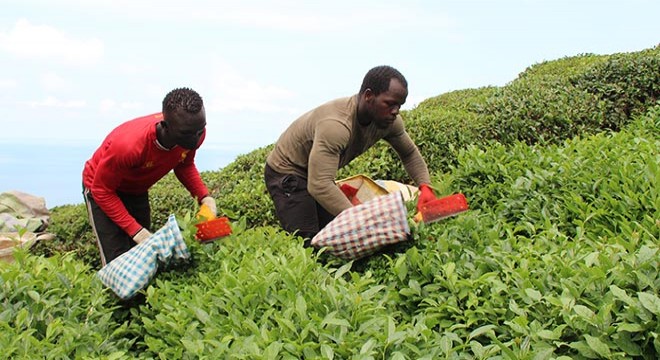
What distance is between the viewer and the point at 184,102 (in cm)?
365

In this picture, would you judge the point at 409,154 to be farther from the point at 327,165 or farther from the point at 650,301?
the point at 650,301

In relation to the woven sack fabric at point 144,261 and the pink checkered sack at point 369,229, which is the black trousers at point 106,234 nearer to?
the woven sack fabric at point 144,261

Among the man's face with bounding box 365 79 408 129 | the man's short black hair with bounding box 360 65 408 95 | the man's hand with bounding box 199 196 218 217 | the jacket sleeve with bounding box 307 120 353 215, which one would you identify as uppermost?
the man's short black hair with bounding box 360 65 408 95

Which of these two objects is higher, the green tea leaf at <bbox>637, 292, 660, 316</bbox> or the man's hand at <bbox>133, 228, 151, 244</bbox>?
the man's hand at <bbox>133, 228, 151, 244</bbox>

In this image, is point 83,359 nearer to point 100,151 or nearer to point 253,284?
point 253,284

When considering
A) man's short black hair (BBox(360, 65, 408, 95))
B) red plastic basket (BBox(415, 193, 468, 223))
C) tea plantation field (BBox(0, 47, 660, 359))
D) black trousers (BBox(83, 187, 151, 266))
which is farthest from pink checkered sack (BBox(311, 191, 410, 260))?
black trousers (BBox(83, 187, 151, 266))

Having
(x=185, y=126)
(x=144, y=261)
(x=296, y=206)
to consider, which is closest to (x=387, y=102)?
(x=296, y=206)

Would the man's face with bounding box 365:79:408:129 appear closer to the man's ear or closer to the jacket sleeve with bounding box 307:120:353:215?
the man's ear

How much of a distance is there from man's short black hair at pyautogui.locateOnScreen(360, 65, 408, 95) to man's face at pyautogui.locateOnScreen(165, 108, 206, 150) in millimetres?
905

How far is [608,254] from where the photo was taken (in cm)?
264

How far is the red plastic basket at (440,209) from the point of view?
3361mm

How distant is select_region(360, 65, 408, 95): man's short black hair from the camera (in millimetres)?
3553

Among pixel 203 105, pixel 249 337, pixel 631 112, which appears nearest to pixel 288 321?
pixel 249 337

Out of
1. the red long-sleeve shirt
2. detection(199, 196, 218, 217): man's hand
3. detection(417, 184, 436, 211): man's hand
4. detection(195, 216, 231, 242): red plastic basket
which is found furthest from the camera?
detection(199, 196, 218, 217): man's hand
